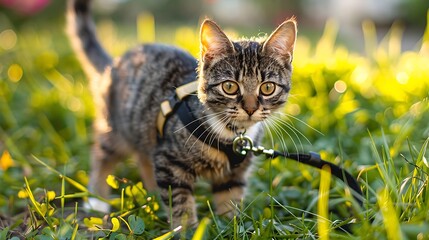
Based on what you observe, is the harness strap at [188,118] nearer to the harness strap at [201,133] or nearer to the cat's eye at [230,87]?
the harness strap at [201,133]

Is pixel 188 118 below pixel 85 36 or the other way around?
below

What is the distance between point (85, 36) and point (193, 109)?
1.28 meters

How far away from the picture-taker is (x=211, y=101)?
6.57ft

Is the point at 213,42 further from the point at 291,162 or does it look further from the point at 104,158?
the point at 104,158

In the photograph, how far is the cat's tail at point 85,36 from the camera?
310cm

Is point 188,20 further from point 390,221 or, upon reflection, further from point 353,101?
point 390,221

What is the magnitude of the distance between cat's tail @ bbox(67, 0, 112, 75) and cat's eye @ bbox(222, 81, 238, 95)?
1317 millimetres

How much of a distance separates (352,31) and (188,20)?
438 cm

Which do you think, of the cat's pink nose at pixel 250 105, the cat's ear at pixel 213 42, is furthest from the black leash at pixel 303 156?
the cat's ear at pixel 213 42

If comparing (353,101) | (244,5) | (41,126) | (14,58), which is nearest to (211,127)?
(353,101)

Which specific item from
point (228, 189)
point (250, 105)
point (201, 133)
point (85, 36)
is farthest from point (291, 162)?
point (85, 36)

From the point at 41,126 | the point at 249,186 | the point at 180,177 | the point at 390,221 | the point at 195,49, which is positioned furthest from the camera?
the point at 195,49

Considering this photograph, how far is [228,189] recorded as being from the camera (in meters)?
2.32

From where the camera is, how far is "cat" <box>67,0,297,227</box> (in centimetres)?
198
